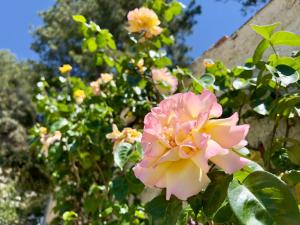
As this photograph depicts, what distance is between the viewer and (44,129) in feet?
10.6

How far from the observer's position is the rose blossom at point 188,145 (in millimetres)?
754

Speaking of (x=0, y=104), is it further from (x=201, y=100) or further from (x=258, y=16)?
(x=201, y=100)

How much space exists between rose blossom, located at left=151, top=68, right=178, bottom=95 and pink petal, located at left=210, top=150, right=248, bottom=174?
1876 mm

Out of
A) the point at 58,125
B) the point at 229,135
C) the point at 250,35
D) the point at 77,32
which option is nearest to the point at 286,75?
the point at 229,135

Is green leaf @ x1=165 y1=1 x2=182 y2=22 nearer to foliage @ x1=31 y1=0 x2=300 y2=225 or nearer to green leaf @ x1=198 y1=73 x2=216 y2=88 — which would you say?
foliage @ x1=31 y1=0 x2=300 y2=225

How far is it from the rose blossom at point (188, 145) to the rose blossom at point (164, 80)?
5.96ft

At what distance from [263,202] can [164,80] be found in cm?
191

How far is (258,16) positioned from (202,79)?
97cm

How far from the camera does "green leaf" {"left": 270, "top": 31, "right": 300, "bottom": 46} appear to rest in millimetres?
1153

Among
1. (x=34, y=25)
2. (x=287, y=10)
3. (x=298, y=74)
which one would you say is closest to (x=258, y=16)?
(x=287, y=10)

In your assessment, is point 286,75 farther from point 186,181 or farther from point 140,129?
point 140,129

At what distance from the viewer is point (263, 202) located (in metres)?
0.76

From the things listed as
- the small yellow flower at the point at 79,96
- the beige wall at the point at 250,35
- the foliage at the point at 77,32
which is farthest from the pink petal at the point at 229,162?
the foliage at the point at 77,32

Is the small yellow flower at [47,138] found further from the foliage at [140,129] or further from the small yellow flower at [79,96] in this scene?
the small yellow flower at [79,96]
